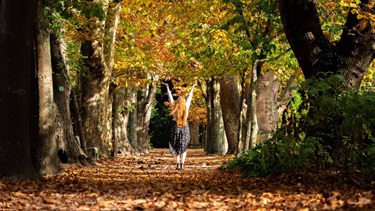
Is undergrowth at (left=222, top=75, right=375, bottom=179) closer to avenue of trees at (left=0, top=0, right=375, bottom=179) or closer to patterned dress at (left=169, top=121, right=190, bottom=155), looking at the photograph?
avenue of trees at (left=0, top=0, right=375, bottom=179)

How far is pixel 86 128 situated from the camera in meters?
22.2

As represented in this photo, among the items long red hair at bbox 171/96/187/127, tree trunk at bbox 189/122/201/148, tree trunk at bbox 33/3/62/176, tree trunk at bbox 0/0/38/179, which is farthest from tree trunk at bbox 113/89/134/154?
tree trunk at bbox 189/122/201/148

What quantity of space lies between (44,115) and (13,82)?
8.39 feet

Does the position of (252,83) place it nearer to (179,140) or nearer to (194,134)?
(179,140)

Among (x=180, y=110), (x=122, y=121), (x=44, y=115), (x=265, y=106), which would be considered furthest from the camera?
(x=122, y=121)

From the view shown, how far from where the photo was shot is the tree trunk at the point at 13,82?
10.6 meters

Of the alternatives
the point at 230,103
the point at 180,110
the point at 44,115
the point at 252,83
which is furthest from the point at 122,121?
the point at 44,115

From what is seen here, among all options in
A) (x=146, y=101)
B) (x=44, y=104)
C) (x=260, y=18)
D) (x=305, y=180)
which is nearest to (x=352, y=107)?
(x=305, y=180)

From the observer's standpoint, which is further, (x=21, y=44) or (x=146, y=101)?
(x=146, y=101)

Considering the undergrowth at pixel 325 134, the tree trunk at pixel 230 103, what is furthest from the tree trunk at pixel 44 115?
the tree trunk at pixel 230 103

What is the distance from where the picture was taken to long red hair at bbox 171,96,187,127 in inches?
725

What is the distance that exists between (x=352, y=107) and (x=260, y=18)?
9.77m

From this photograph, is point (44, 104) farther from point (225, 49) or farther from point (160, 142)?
point (160, 142)

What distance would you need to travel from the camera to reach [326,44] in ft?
42.5
